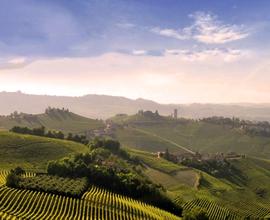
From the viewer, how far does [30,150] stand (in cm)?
16875

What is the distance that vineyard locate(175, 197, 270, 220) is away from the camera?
133 metres

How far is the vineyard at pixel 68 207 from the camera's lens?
288 feet

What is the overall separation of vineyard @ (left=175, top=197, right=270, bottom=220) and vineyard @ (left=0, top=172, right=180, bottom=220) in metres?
24.0

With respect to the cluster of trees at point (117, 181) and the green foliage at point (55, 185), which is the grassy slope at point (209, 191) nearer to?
the cluster of trees at point (117, 181)

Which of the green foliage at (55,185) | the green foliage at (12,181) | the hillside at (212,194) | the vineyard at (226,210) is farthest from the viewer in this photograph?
the hillside at (212,194)

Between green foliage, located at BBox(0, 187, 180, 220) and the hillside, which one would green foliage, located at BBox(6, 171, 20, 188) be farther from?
the hillside

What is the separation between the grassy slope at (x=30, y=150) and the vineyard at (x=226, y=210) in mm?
48192

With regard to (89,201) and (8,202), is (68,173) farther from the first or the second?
(8,202)

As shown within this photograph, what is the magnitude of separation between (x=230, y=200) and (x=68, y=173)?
62.7 metres

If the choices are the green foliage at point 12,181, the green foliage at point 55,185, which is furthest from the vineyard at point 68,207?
the green foliage at point 12,181

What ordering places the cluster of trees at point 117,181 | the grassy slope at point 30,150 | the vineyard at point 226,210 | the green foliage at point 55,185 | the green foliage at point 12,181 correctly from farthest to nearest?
the grassy slope at point 30,150 < the vineyard at point 226,210 < the cluster of trees at point 117,181 < the green foliage at point 55,185 < the green foliage at point 12,181

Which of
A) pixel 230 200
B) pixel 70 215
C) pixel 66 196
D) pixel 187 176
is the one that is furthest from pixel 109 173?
pixel 187 176

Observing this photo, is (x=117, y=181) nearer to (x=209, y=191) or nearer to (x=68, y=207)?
(x=68, y=207)

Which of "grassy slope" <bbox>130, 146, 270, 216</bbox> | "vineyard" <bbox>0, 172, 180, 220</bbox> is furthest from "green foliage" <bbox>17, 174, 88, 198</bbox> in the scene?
"grassy slope" <bbox>130, 146, 270, 216</bbox>
